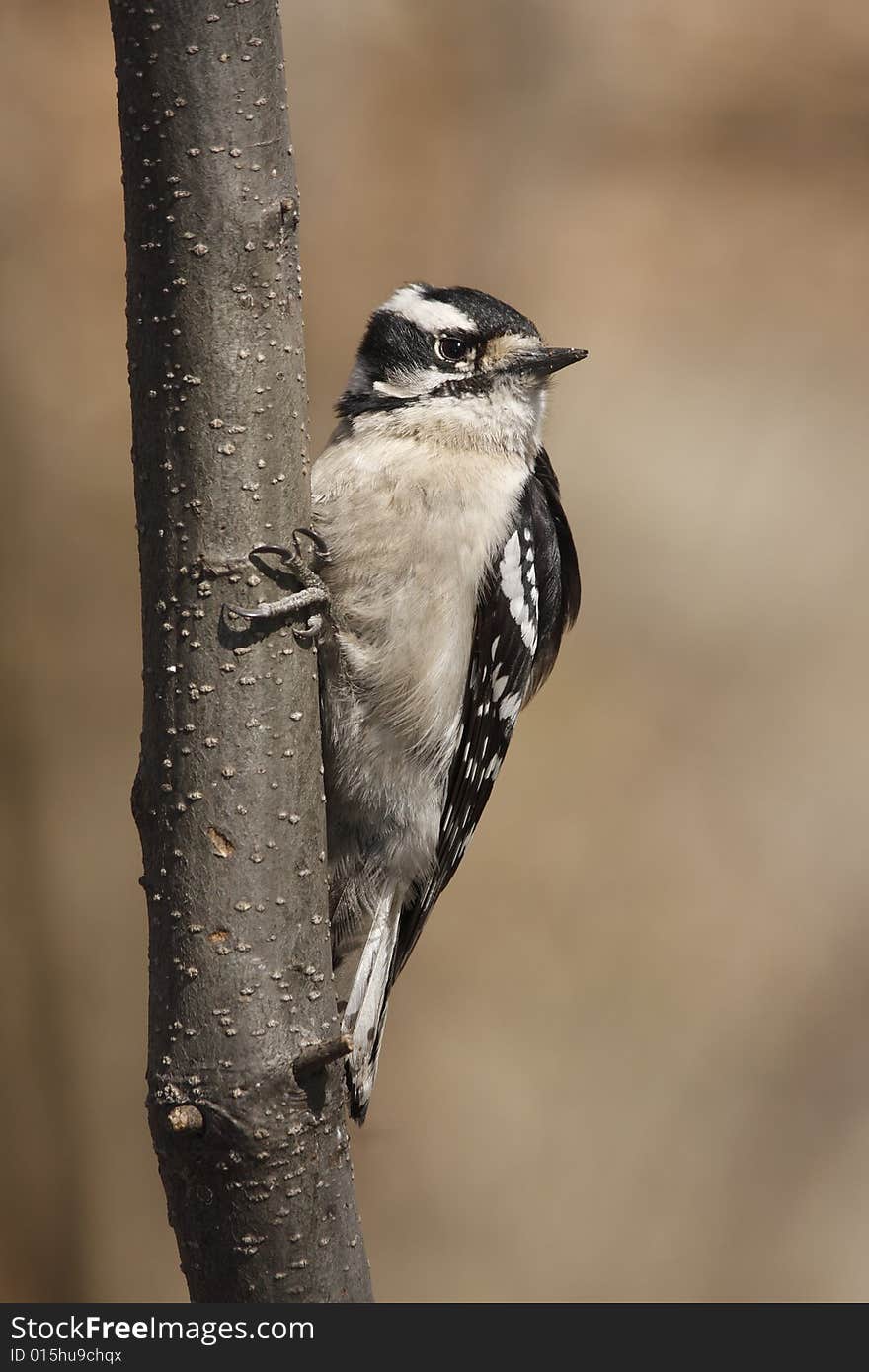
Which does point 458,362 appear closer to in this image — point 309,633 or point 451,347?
point 451,347

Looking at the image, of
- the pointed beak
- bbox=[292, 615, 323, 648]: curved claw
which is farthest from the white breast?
bbox=[292, 615, 323, 648]: curved claw

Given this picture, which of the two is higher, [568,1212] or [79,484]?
[79,484]

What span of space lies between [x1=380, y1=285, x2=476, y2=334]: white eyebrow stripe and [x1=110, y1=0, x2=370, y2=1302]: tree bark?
3.63 feet

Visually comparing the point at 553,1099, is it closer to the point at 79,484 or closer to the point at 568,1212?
the point at 568,1212

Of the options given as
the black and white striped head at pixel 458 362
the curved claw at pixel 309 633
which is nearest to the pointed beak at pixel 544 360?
the black and white striped head at pixel 458 362

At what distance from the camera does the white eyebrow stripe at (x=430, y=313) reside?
3033 millimetres

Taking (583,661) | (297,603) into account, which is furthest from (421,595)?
(583,661)

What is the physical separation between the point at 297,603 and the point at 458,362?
1.23 meters

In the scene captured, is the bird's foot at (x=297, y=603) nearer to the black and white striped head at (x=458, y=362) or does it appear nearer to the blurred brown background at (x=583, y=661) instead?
the black and white striped head at (x=458, y=362)

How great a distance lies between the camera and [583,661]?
5477 millimetres

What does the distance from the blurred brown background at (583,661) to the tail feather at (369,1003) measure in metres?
2.34

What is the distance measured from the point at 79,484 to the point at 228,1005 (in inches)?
156

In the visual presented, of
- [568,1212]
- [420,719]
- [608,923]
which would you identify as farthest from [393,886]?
[568,1212]

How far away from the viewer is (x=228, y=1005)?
1.92m
